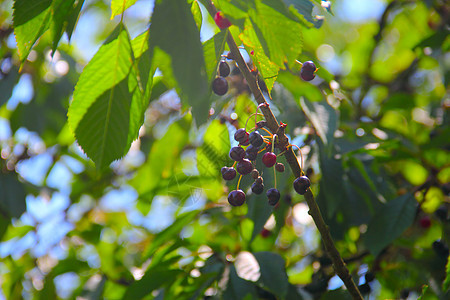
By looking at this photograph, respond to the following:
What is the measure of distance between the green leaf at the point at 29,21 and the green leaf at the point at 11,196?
129 cm

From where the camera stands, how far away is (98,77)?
72cm

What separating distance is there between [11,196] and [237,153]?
1503mm

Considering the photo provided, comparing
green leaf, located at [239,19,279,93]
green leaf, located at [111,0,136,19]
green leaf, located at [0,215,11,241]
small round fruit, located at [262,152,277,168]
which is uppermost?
green leaf, located at [111,0,136,19]

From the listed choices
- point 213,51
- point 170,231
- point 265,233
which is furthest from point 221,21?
point 265,233

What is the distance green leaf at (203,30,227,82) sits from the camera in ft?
2.29

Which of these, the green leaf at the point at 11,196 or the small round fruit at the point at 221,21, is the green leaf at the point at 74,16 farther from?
the green leaf at the point at 11,196

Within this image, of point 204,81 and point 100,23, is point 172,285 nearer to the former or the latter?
point 204,81

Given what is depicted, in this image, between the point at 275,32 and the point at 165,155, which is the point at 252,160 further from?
the point at 165,155

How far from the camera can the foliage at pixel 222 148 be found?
2.29 ft

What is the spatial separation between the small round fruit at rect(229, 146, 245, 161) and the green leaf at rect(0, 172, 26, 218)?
139 cm

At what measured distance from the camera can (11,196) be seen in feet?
6.10

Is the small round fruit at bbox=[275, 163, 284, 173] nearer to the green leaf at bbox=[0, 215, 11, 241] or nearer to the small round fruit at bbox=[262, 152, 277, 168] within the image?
the small round fruit at bbox=[262, 152, 277, 168]

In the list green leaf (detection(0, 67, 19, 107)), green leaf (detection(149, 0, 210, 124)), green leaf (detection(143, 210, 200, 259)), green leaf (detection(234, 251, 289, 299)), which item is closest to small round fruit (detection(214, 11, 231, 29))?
green leaf (detection(149, 0, 210, 124))

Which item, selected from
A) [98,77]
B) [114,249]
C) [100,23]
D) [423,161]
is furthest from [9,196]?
[423,161]
